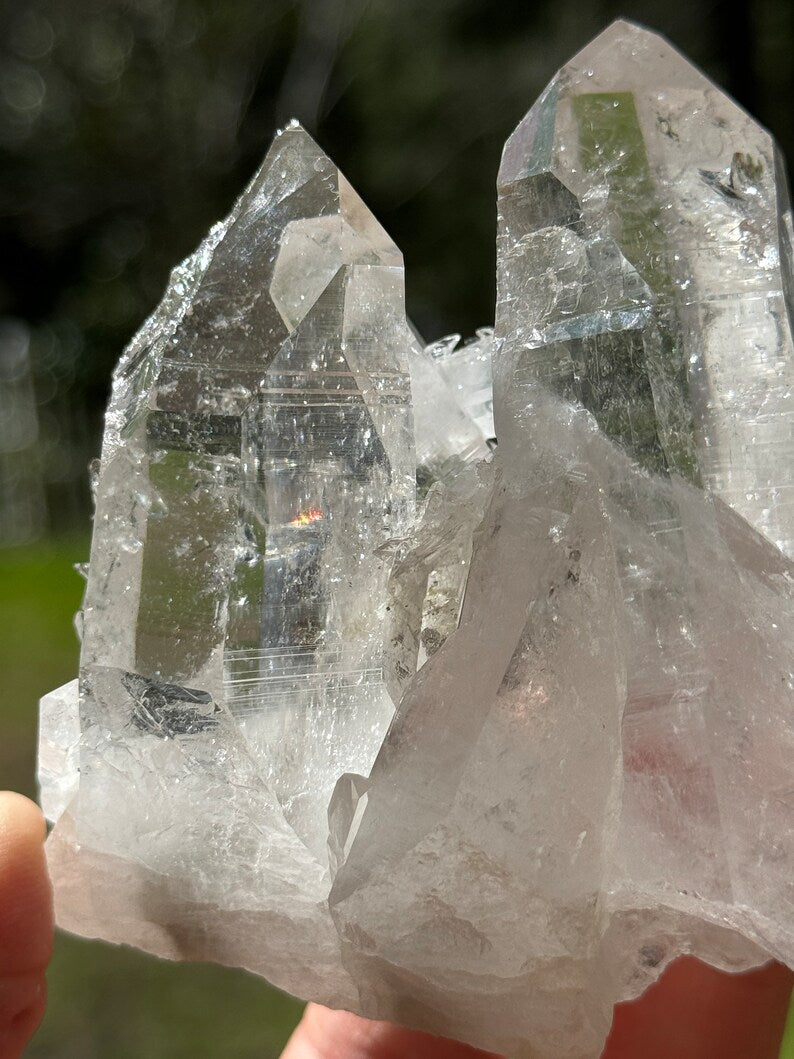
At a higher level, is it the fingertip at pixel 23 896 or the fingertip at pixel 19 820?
the fingertip at pixel 19 820

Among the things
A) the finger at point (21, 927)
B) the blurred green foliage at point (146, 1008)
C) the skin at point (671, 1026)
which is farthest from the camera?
the blurred green foliage at point (146, 1008)

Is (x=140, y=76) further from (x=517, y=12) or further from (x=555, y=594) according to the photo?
(x=555, y=594)

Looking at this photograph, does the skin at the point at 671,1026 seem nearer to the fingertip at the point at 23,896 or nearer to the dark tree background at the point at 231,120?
the fingertip at the point at 23,896

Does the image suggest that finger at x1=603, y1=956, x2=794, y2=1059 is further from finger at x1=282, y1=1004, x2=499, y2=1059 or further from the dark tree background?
the dark tree background

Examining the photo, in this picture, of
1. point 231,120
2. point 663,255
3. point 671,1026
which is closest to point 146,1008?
point 671,1026

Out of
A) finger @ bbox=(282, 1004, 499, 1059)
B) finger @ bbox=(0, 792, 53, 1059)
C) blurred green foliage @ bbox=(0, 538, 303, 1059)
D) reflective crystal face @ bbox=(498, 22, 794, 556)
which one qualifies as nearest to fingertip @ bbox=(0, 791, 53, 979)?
finger @ bbox=(0, 792, 53, 1059)

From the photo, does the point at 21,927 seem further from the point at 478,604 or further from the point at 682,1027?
the point at 682,1027

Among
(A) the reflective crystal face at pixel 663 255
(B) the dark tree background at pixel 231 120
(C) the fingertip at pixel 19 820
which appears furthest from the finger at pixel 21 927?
(B) the dark tree background at pixel 231 120

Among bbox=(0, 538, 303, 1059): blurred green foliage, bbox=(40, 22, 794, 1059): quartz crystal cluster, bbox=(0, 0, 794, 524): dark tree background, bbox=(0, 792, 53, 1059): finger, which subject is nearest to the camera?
bbox=(40, 22, 794, 1059): quartz crystal cluster
